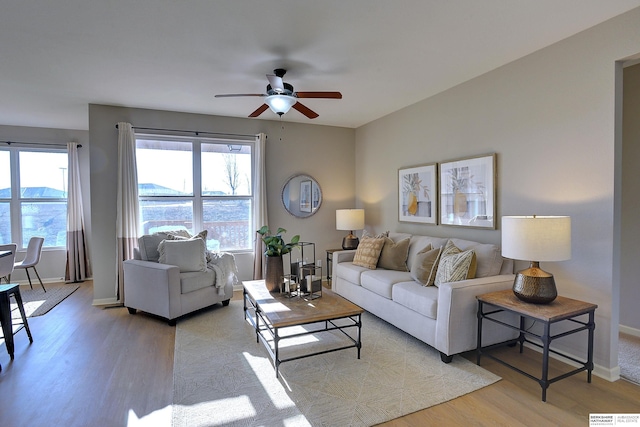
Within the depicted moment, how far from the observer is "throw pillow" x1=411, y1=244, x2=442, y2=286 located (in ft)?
10.6

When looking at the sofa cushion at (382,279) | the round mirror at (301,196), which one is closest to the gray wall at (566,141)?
the sofa cushion at (382,279)

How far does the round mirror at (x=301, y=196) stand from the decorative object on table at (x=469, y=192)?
2259mm

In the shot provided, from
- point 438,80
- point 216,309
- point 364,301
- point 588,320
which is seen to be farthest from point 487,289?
point 216,309

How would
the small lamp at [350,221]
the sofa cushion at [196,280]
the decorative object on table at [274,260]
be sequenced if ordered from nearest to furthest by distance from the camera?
the decorative object on table at [274,260] < the sofa cushion at [196,280] < the small lamp at [350,221]

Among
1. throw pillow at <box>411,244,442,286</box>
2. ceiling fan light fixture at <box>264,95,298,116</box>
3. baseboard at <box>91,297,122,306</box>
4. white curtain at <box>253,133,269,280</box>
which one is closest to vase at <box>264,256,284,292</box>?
throw pillow at <box>411,244,442,286</box>

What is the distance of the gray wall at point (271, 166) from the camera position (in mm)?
4473

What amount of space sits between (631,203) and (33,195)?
339 inches

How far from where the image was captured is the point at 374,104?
14.9 ft

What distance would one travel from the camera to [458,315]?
105 inches

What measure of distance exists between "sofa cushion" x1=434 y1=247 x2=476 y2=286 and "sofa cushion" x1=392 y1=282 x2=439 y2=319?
0.18 metres

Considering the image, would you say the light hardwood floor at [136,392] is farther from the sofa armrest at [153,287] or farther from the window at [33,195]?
the window at [33,195]

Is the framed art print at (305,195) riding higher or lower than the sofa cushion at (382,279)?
higher

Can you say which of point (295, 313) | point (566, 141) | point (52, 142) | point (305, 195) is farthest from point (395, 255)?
point (52, 142)

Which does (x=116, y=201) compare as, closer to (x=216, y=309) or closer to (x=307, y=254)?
(x=216, y=309)
